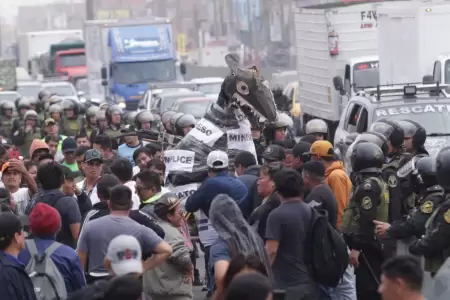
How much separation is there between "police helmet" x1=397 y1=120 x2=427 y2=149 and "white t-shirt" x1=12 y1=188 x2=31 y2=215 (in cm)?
334

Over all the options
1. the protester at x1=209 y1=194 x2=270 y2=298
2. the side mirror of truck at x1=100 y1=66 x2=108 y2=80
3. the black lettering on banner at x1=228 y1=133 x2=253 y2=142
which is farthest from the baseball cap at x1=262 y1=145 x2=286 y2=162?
the side mirror of truck at x1=100 y1=66 x2=108 y2=80

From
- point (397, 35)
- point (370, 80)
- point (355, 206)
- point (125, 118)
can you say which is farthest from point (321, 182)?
point (370, 80)

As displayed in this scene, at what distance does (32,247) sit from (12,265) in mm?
384

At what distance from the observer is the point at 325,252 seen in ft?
29.6

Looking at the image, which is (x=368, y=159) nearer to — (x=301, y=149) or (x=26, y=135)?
(x=301, y=149)

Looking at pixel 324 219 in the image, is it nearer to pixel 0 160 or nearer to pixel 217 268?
pixel 217 268

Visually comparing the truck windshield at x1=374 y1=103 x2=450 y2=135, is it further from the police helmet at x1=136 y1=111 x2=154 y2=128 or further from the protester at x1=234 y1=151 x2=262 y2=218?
the protester at x1=234 y1=151 x2=262 y2=218

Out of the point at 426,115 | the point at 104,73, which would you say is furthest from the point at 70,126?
the point at 104,73

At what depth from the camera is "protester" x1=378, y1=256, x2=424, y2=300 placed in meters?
6.04

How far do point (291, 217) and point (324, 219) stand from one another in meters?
0.26

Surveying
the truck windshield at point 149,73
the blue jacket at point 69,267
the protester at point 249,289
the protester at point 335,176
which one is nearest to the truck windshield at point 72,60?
the truck windshield at point 149,73

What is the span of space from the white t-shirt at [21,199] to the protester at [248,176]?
1791 mm

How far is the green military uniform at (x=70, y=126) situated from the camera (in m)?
22.9

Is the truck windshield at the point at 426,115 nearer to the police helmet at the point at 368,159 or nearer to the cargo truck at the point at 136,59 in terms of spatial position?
the police helmet at the point at 368,159
